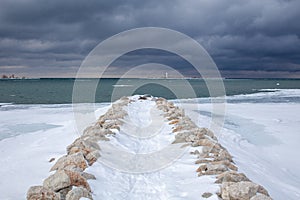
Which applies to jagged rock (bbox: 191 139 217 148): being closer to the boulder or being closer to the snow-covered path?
the snow-covered path

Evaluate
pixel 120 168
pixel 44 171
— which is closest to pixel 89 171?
pixel 120 168

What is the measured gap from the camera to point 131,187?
244 inches

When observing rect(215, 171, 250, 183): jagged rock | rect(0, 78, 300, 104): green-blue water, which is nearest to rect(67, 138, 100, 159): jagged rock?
rect(215, 171, 250, 183): jagged rock

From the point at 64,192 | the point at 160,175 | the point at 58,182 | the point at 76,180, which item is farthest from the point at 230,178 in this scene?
the point at 58,182

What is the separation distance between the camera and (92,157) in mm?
7371

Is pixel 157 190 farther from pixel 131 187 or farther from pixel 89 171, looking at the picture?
pixel 89 171

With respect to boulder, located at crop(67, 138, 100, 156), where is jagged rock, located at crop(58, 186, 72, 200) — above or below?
below

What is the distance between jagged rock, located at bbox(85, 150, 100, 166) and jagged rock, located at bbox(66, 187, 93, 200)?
6.27 ft

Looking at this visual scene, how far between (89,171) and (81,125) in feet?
32.5

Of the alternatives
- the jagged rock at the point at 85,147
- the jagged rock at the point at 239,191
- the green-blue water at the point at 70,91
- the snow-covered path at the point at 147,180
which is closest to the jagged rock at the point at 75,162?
the snow-covered path at the point at 147,180

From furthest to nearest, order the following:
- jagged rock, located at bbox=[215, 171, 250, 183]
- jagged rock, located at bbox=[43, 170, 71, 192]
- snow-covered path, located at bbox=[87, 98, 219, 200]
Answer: jagged rock, located at bbox=[215, 171, 250, 183], snow-covered path, located at bbox=[87, 98, 219, 200], jagged rock, located at bbox=[43, 170, 71, 192]

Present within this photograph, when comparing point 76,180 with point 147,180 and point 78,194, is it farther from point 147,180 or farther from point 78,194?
point 147,180

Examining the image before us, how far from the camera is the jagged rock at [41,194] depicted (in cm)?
461

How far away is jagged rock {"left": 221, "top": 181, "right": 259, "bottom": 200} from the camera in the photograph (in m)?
5.08
